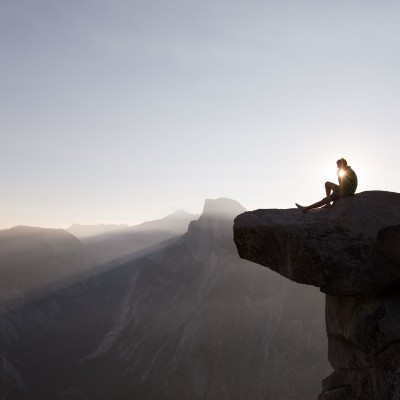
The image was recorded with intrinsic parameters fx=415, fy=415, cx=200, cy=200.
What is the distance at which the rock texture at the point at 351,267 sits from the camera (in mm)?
11555

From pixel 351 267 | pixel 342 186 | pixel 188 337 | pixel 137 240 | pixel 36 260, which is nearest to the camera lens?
pixel 351 267

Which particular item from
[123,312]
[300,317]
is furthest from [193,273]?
[300,317]

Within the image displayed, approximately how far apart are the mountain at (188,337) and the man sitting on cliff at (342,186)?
1491 inches

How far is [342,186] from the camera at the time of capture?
48.7ft

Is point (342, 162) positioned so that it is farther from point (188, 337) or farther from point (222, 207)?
point (222, 207)

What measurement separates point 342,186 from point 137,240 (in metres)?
148

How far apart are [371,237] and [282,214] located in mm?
3218

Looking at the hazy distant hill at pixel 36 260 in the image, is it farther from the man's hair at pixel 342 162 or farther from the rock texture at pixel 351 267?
the man's hair at pixel 342 162

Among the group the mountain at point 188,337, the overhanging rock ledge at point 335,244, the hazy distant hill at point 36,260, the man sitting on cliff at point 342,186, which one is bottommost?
the mountain at point 188,337

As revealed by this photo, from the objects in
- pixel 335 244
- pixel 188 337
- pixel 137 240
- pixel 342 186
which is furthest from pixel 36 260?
pixel 335 244

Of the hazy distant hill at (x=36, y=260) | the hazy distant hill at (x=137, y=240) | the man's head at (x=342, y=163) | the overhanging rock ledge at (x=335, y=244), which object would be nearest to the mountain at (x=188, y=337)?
the hazy distant hill at (x=36, y=260)

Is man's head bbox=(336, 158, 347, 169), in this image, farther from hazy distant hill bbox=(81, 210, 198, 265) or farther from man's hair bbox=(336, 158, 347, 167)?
hazy distant hill bbox=(81, 210, 198, 265)

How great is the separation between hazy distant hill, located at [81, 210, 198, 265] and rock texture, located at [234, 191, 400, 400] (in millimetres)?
121477

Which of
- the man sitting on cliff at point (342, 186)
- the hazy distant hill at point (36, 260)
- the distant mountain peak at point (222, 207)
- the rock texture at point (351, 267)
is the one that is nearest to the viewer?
the rock texture at point (351, 267)
